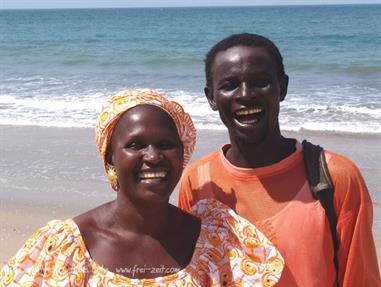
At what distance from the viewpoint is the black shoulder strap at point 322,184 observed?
2205 millimetres

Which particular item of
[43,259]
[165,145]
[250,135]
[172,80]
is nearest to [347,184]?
[250,135]

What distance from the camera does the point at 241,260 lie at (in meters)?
2.08

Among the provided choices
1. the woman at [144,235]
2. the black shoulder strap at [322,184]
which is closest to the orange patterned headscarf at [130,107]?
the woman at [144,235]

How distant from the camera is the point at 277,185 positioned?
7.63 feet

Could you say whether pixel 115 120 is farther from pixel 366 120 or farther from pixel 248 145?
pixel 366 120

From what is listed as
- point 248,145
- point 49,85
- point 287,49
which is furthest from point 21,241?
point 287,49

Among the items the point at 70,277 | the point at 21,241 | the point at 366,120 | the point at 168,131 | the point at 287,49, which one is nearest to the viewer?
the point at 70,277

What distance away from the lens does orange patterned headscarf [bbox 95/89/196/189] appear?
2043mm

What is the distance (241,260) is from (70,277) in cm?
56

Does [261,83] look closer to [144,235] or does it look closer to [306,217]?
[306,217]

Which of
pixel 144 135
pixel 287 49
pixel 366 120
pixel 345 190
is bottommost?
pixel 287 49

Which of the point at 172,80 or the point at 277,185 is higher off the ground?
the point at 277,185

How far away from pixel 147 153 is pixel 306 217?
2.12 feet

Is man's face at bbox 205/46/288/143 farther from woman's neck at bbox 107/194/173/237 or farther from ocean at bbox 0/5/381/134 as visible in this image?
ocean at bbox 0/5/381/134
